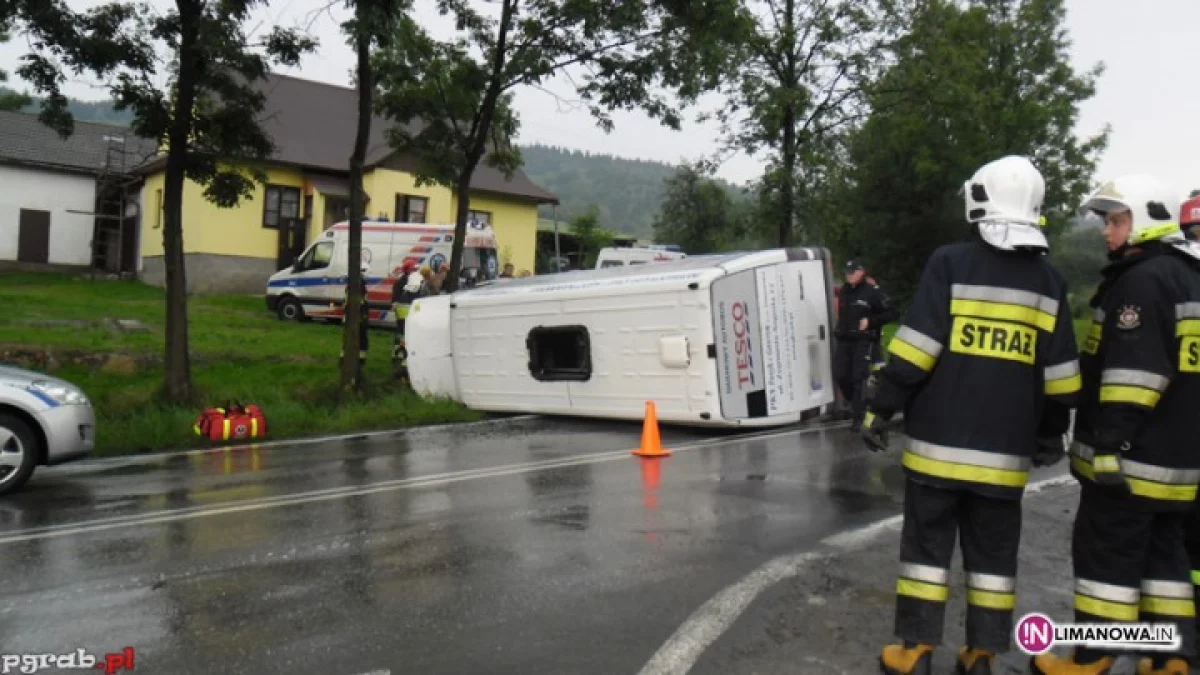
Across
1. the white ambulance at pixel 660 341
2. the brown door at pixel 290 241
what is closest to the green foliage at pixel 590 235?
the brown door at pixel 290 241

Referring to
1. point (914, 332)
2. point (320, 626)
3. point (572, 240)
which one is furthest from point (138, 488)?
point (572, 240)

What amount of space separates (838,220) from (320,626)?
21.5 m

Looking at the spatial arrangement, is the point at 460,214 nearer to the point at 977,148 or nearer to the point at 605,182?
the point at 977,148

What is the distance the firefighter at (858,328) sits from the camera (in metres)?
11.0

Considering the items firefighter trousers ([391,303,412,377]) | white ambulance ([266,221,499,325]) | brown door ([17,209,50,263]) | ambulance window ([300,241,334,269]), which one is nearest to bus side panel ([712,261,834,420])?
firefighter trousers ([391,303,412,377])

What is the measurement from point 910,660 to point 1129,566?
39.3 inches

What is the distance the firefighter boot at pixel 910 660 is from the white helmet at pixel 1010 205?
165 cm

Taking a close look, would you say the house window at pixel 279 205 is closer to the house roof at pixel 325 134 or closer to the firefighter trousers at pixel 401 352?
the house roof at pixel 325 134

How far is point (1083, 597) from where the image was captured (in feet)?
13.3

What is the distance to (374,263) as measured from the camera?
23094 millimetres

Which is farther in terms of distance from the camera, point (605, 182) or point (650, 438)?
point (605, 182)

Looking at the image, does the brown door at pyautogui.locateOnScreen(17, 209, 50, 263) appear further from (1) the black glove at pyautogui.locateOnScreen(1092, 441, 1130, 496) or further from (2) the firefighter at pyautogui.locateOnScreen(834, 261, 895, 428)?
(1) the black glove at pyautogui.locateOnScreen(1092, 441, 1130, 496)

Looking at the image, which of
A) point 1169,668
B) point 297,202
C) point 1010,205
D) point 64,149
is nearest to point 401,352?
point 1010,205

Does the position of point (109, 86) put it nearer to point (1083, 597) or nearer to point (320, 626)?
point (320, 626)
